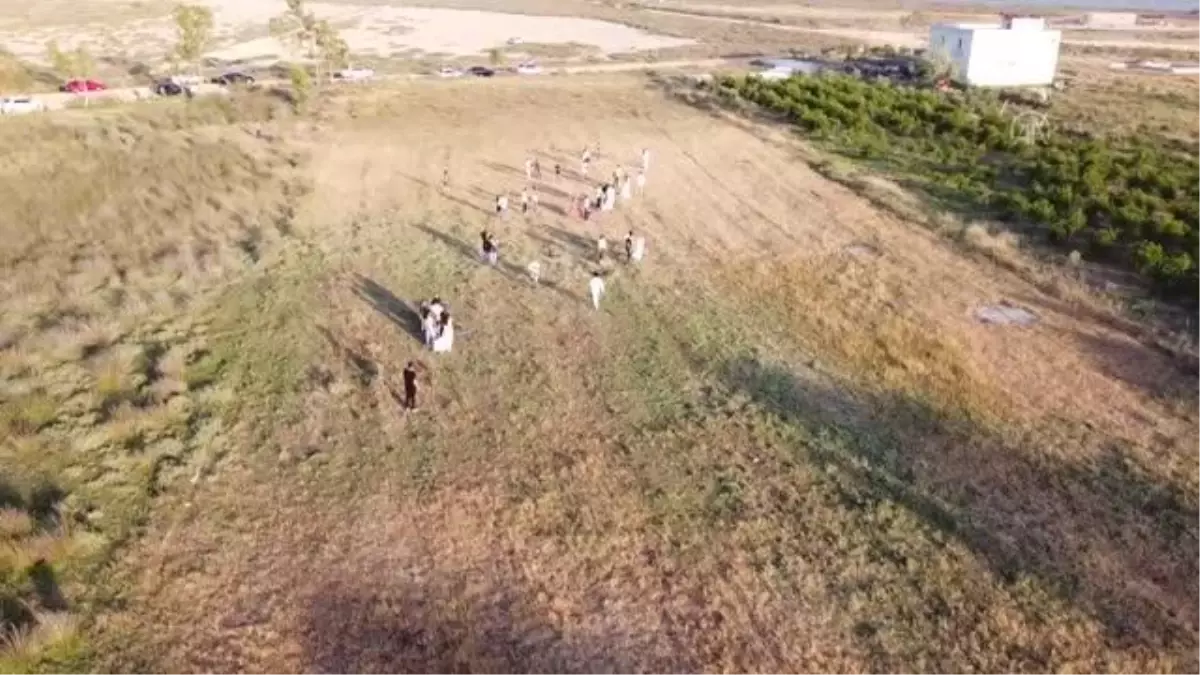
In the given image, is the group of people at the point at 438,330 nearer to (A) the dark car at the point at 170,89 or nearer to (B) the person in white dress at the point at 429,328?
(B) the person in white dress at the point at 429,328

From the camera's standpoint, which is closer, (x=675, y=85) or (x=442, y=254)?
(x=442, y=254)

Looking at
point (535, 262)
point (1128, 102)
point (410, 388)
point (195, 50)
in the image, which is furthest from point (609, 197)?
point (1128, 102)

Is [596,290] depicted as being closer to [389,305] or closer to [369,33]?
[389,305]

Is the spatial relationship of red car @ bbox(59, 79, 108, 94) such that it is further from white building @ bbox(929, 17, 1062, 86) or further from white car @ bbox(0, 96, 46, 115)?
white building @ bbox(929, 17, 1062, 86)

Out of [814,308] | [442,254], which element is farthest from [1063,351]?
[442,254]

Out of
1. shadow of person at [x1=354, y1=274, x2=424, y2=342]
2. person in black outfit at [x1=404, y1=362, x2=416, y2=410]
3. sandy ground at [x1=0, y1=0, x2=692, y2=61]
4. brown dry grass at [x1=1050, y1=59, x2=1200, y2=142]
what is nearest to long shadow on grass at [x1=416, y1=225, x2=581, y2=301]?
shadow of person at [x1=354, y1=274, x2=424, y2=342]

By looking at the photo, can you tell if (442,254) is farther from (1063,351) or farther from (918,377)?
(1063,351)
